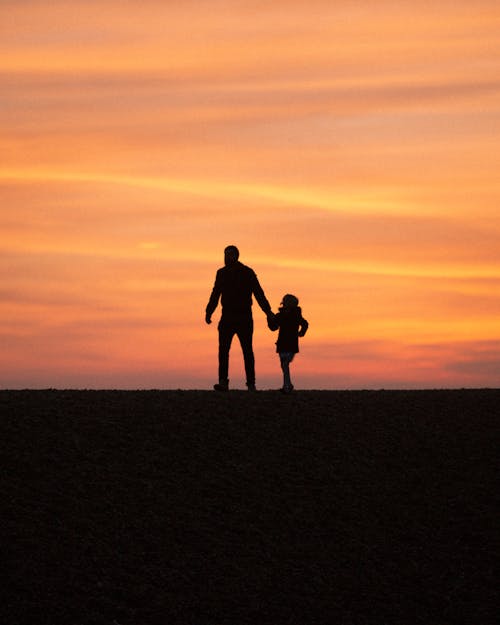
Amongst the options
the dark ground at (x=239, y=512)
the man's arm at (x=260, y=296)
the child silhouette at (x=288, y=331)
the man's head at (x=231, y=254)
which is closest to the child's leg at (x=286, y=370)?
the child silhouette at (x=288, y=331)

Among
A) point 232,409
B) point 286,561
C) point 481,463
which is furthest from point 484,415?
point 286,561

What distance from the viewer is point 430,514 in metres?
18.0

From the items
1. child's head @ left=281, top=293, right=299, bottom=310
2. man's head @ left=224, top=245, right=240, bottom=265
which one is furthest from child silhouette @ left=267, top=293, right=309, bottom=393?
man's head @ left=224, top=245, right=240, bottom=265

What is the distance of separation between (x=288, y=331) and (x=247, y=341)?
31.5 inches

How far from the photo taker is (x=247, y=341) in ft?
77.6

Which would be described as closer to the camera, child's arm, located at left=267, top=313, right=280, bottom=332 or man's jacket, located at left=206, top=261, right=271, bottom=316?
man's jacket, located at left=206, top=261, right=271, bottom=316

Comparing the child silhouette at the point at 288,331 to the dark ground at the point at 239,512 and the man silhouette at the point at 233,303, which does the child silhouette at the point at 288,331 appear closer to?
the man silhouette at the point at 233,303

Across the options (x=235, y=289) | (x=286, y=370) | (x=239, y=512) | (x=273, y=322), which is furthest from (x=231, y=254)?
(x=239, y=512)

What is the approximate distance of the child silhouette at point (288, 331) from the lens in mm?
23531

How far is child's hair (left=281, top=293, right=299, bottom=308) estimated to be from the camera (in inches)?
931

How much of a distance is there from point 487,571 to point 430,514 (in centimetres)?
154

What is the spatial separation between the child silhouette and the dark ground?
1513mm

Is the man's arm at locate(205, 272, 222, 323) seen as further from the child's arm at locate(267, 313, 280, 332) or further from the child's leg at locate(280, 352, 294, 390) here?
the child's leg at locate(280, 352, 294, 390)

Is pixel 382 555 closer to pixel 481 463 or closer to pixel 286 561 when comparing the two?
pixel 286 561
